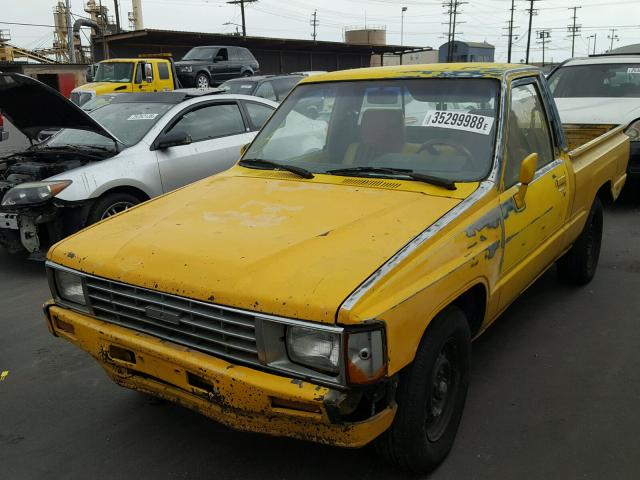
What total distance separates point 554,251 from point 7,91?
4850 mm

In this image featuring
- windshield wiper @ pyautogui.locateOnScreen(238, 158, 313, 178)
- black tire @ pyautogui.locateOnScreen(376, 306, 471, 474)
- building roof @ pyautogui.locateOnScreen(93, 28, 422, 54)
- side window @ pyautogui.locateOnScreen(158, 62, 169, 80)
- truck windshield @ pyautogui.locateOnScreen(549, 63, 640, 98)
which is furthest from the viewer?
building roof @ pyautogui.locateOnScreen(93, 28, 422, 54)

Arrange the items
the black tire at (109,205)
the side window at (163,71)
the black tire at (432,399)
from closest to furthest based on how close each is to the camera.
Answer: the black tire at (432,399) < the black tire at (109,205) < the side window at (163,71)

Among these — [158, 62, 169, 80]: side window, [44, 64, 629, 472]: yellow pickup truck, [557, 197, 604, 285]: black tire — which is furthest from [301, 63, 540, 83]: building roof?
[158, 62, 169, 80]: side window

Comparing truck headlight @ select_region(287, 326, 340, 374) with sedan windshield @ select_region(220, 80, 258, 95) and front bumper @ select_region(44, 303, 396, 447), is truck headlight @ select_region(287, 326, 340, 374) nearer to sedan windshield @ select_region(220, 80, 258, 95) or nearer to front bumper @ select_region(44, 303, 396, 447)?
front bumper @ select_region(44, 303, 396, 447)

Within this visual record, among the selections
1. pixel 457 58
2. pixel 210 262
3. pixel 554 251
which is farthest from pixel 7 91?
pixel 457 58

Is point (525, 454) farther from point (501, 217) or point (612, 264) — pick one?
point (612, 264)

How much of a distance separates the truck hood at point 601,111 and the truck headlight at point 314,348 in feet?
19.5

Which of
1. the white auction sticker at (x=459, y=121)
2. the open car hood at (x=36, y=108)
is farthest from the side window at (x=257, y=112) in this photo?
the white auction sticker at (x=459, y=121)

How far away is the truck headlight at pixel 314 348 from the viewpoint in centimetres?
204

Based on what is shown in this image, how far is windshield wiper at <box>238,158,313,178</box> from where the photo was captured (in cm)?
336

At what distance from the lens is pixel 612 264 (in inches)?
215

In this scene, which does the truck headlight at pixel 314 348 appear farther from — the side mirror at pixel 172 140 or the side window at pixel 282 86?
the side window at pixel 282 86

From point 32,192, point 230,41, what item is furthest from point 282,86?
point 230,41

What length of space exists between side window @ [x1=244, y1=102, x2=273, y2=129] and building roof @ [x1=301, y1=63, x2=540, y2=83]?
3509 millimetres
